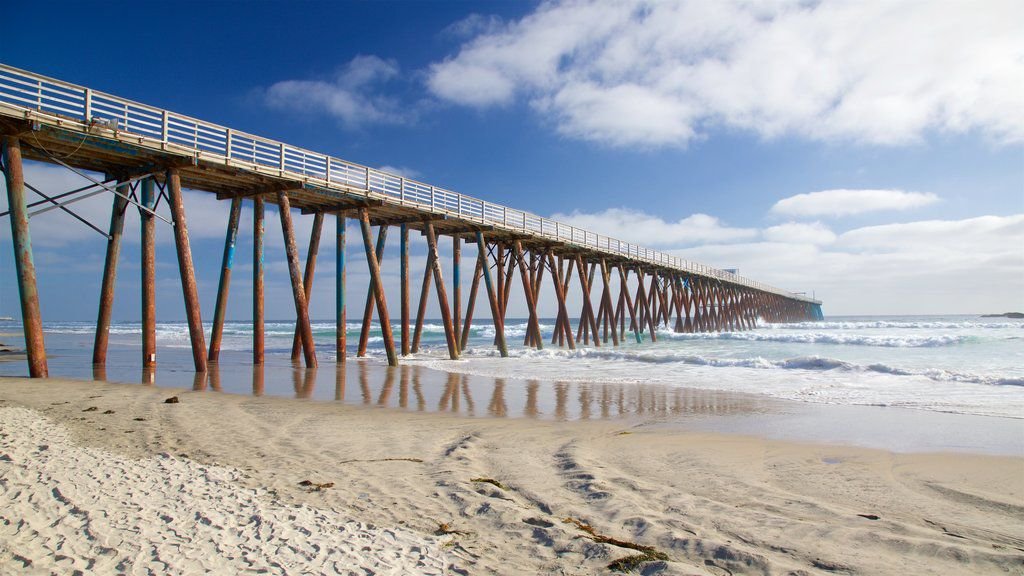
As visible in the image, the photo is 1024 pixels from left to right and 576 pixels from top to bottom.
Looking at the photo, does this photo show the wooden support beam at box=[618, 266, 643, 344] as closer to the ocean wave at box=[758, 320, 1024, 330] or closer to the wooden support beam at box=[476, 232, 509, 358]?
the wooden support beam at box=[476, 232, 509, 358]

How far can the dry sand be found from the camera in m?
3.12

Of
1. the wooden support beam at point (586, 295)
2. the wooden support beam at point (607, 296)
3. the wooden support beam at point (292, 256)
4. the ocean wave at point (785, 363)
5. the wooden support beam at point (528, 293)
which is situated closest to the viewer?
the ocean wave at point (785, 363)

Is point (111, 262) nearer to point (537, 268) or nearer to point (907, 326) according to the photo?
point (537, 268)

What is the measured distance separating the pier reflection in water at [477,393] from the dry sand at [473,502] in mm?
2075

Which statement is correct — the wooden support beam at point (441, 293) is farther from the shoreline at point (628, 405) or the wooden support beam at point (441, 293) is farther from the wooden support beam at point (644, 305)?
the wooden support beam at point (644, 305)

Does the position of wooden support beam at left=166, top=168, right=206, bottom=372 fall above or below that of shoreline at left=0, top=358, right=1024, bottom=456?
above

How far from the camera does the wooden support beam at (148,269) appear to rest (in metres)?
11.4

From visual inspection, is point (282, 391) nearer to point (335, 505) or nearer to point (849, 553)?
point (335, 505)

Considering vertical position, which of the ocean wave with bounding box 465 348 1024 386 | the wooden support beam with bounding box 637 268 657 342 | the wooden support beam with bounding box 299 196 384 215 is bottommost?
the ocean wave with bounding box 465 348 1024 386

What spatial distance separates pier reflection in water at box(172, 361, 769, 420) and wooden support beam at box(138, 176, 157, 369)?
1.35 m

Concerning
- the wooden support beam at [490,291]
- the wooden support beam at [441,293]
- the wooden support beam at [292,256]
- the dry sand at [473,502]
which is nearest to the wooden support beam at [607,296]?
the wooden support beam at [490,291]

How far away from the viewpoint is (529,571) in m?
3.02

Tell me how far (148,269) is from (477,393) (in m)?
7.22

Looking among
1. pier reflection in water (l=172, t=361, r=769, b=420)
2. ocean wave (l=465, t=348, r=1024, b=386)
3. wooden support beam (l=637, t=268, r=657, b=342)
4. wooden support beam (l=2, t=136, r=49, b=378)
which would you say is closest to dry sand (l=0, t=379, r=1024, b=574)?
pier reflection in water (l=172, t=361, r=769, b=420)
